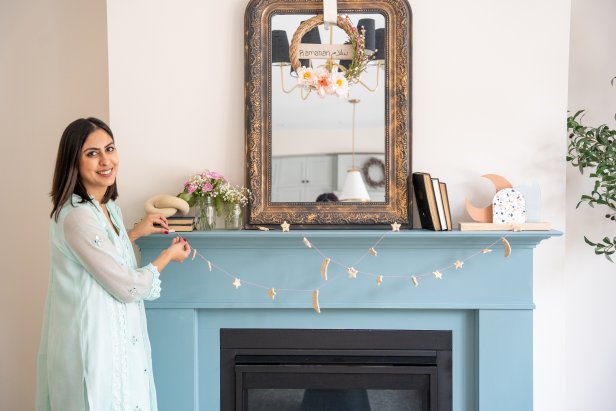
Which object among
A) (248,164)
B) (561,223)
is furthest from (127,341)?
(561,223)

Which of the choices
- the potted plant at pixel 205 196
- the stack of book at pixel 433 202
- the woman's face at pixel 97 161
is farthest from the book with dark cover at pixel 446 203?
the woman's face at pixel 97 161

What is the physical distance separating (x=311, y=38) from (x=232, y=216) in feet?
2.59

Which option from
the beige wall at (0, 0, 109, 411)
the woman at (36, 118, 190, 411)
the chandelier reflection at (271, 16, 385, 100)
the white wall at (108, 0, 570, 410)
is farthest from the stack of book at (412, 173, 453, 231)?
the beige wall at (0, 0, 109, 411)

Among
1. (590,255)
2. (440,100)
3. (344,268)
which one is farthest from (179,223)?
(590,255)

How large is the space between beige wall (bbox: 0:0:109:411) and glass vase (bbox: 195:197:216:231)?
2.48 feet

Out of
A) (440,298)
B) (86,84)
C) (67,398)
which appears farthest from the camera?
(86,84)

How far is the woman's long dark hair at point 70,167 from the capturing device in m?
1.79

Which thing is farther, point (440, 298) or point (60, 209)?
point (440, 298)

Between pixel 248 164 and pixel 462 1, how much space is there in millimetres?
1095

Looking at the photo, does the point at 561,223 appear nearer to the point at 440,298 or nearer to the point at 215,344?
the point at 440,298

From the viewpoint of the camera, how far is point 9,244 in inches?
107

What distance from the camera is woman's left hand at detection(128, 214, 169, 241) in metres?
2.11

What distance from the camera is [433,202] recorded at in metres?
2.15

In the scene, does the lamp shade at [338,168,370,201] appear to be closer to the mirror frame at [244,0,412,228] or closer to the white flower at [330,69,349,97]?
the mirror frame at [244,0,412,228]
